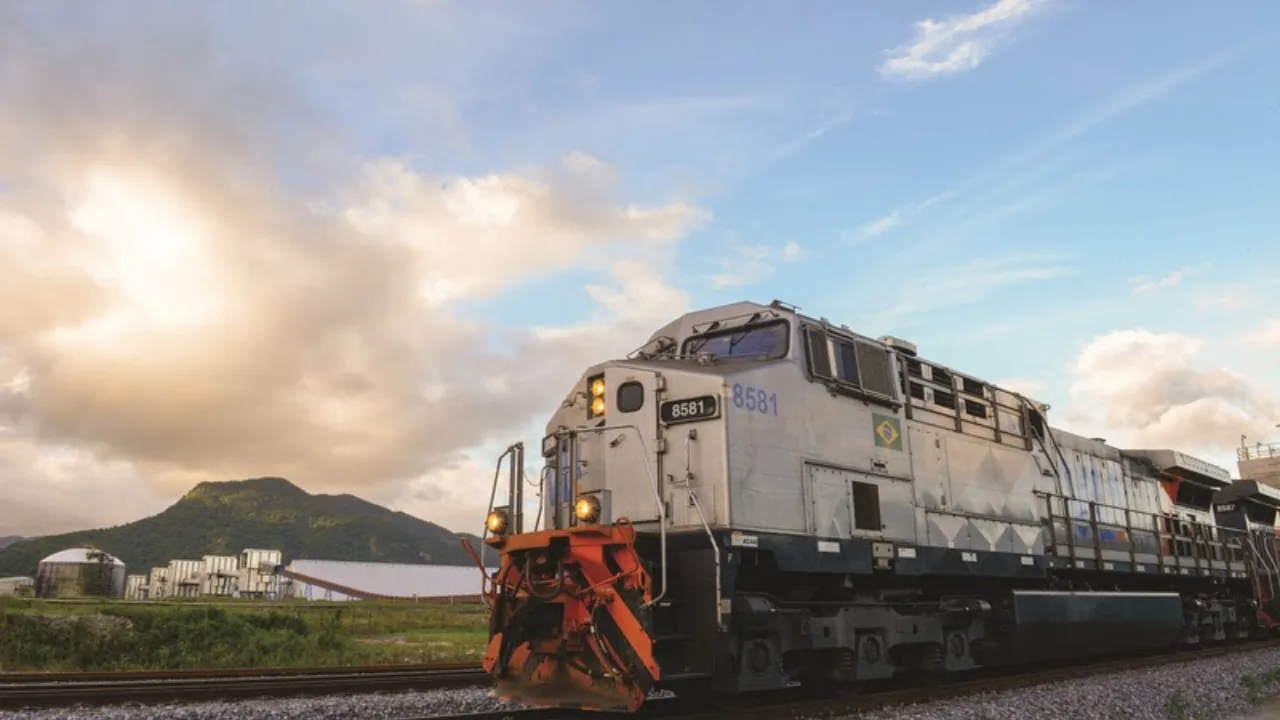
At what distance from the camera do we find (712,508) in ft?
22.3

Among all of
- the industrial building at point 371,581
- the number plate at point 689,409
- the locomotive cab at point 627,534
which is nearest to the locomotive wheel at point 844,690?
the locomotive cab at point 627,534

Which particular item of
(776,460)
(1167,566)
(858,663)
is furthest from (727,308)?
(1167,566)

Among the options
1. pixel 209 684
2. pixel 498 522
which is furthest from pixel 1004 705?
pixel 209 684

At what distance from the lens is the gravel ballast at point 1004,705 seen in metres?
7.07

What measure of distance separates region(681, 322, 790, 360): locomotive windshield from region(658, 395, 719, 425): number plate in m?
0.98

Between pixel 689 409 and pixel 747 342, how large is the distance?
1.20m

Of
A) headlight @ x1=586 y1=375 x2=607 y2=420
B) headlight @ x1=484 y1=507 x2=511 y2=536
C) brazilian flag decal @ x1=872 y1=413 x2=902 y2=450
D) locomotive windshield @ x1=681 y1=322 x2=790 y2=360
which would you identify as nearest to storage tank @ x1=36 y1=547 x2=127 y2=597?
headlight @ x1=484 y1=507 x2=511 y2=536

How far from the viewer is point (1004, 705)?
25.3 feet

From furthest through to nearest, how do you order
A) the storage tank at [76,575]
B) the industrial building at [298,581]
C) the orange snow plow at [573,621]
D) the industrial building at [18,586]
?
the industrial building at [298,581] < the industrial building at [18,586] < the storage tank at [76,575] < the orange snow plow at [573,621]

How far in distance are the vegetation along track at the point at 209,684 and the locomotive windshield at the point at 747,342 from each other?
484 centimetres

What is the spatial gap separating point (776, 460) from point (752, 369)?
2.65 ft

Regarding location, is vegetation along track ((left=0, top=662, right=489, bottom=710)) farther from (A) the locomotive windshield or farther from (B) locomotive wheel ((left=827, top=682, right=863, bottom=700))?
(A) the locomotive windshield

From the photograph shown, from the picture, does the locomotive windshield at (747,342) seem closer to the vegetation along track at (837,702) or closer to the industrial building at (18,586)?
the vegetation along track at (837,702)

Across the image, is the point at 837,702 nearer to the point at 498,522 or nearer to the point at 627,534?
the point at 627,534
